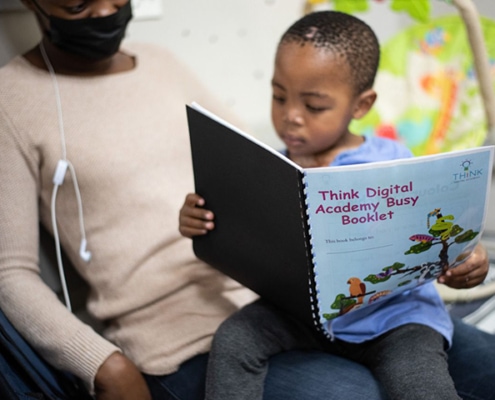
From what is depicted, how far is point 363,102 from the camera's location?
3.39 feet

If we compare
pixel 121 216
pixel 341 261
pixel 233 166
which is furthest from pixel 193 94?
pixel 341 261

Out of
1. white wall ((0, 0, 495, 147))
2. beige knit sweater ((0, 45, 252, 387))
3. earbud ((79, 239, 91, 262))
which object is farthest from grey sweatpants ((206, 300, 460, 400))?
white wall ((0, 0, 495, 147))

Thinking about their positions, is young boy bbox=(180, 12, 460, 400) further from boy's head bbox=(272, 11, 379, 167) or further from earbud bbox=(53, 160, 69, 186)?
earbud bbox=(53, 160, 69, 186)

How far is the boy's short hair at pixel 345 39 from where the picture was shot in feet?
3.08

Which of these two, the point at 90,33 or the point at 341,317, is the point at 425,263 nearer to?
the point at 341,317

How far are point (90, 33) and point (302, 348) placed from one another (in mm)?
671

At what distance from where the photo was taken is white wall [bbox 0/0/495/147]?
1.38 metres

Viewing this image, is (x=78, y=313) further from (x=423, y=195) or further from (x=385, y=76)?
(x=385, y=76)

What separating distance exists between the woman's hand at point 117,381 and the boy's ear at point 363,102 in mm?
610

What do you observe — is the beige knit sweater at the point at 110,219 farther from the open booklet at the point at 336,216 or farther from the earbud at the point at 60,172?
the open booklet at the point at 336,216

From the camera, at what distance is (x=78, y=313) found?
1.21 meters

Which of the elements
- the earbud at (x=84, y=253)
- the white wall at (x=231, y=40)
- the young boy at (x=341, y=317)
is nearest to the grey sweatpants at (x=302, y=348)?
the young boy at (x=341, y=317)

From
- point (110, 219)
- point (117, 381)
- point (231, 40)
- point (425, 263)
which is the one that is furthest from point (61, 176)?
point (231, 40)

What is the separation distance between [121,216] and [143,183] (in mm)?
75
